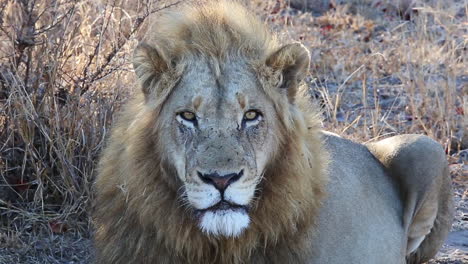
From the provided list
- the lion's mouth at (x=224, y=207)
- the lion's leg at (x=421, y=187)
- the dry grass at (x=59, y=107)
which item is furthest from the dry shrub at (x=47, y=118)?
the lion's mouth at (x=224, y=207)

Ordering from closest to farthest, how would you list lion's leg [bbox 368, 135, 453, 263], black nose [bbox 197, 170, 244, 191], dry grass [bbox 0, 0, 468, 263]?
black nose [bbox 197, 170, 244, 191], lion's leg [bbox 368, 135, 453, 263], dry grass [bbox 0, 0, 468, 263]

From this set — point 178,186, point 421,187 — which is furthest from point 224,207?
point 421,187

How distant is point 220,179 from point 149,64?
0.67 m

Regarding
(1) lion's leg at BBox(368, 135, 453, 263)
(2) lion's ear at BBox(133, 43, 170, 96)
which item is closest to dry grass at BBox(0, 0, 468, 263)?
(1) lion's leg at BBox(368, 135, 453, 263)

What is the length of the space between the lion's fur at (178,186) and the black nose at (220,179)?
0.32m

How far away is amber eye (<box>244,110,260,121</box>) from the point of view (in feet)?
12.1

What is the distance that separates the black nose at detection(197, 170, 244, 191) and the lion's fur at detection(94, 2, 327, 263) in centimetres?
32

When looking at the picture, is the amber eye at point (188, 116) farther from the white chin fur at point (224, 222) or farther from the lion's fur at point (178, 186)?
the white chin fur at point (224, 222)

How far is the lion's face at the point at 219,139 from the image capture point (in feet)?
11.4

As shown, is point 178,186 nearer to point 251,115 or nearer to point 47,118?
point 251,115

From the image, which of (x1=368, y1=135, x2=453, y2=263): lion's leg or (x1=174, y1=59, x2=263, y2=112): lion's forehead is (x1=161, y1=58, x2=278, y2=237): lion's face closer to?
(x1=174, y1=59, x2=263, y2=112): lion's forehead

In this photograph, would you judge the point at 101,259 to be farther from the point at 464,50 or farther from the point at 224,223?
the point at 464,50

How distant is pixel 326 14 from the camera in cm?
1034

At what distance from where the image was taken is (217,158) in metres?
3.45
